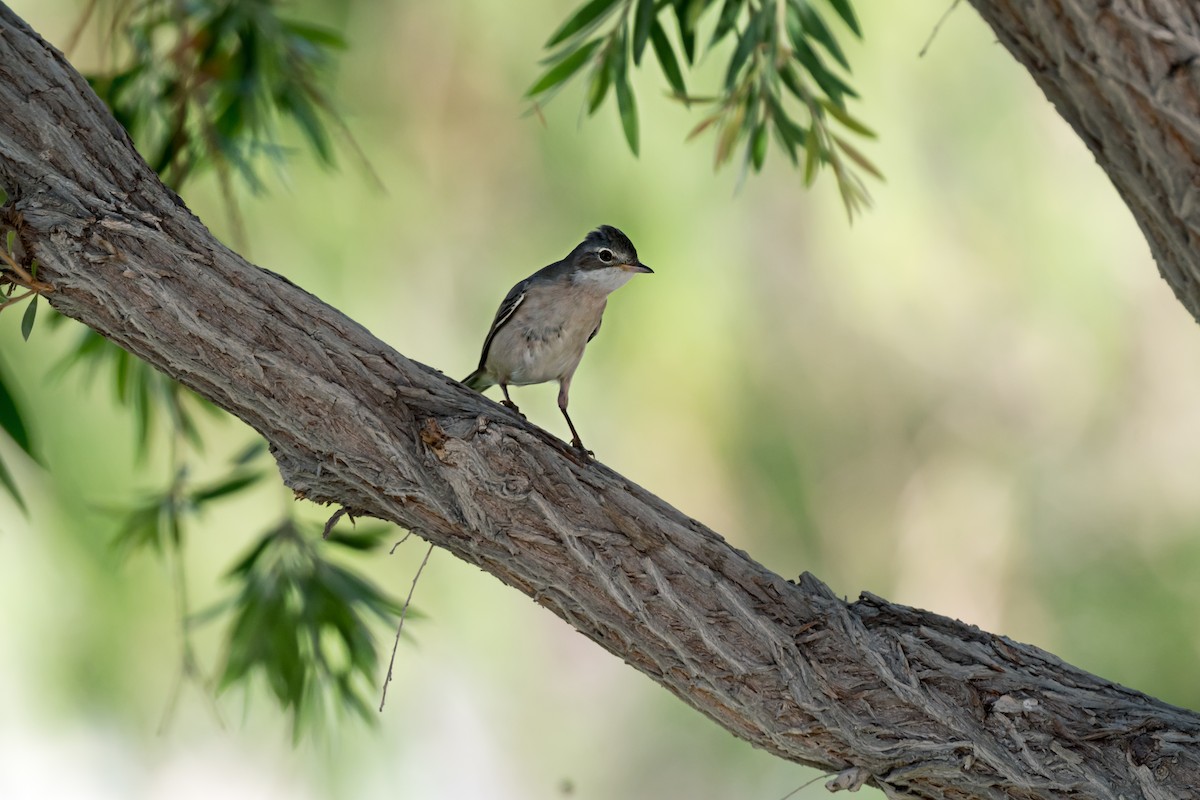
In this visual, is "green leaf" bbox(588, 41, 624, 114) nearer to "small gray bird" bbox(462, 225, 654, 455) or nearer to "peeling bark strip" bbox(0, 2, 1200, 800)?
"small gray bird" bbox(462, 225, 654, 455)

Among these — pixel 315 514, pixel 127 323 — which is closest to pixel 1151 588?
pixel 315 514

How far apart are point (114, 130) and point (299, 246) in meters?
3.95

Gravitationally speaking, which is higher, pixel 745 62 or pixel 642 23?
pixel 745 62

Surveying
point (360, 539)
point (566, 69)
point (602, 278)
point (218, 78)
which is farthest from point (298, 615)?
point (566, 69)

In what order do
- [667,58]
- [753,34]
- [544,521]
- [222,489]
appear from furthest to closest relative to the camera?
[222,489] < [667,58] < [753,34] < [544,521]

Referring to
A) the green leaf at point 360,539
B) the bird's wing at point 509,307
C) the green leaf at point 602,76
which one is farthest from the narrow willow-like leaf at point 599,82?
the green leaf at point 360,539

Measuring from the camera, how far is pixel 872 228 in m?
6.11

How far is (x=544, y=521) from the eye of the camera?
201cm

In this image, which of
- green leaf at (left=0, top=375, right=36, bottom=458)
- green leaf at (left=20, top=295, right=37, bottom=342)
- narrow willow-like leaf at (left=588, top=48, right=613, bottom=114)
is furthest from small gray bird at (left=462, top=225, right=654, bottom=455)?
green leaf at (left=20, top=295, right=37, bottom=342)

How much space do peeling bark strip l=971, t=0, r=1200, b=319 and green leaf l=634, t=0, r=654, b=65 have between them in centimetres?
122

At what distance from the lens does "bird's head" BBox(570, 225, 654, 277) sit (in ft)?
9.87

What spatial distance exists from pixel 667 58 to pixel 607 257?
50 cm

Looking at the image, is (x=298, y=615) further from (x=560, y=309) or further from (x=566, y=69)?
(x=566, y=69)

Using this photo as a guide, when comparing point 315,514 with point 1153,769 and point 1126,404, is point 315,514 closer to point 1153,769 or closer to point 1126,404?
point 1126,404
